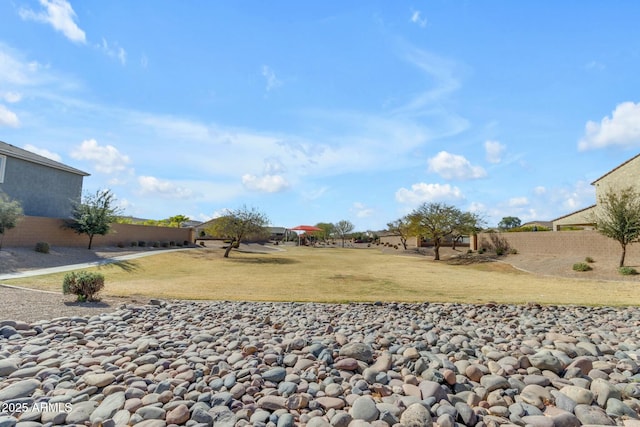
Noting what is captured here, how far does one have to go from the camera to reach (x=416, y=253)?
149ft

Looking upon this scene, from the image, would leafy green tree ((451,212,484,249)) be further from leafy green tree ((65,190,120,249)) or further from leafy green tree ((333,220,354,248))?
leafy green tree ((333,220,354,248))

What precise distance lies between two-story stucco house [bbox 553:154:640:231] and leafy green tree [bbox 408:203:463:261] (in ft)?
35.5

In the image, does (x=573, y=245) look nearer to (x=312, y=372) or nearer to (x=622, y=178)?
(x=622, y=178)

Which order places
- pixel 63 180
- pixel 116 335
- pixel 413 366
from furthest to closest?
pixel 63 180, pixel 116 335, pixel 413 366

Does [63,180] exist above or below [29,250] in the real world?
above

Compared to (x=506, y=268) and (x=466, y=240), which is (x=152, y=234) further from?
(x=466, y=240)

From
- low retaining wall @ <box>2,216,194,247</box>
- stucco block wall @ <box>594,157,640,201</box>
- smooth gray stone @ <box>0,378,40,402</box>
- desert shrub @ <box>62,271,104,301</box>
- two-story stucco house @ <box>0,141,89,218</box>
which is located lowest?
smooth gray stone @ <box>0,378,40,402</box>

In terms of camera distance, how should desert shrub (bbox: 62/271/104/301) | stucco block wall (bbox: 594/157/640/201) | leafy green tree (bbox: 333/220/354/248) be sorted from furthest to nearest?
leafy green tree (bbox: 333/220/354/248)
stucco block wall (bbox: 594/157/640/201)
desert shrub (bbox: 62/271/104/301)

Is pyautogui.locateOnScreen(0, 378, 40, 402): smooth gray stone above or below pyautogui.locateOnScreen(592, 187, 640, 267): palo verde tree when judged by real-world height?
below

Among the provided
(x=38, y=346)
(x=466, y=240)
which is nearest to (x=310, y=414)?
(x=38, y=346)

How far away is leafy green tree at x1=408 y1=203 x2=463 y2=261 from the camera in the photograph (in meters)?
34.2

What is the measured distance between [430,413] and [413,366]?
109 cm

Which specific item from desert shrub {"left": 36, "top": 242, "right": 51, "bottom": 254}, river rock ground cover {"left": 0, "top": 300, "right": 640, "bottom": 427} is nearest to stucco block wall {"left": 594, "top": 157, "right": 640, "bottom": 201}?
river rock ground cover {"left": 0, "top": 300, "right": 640, "bottom": 427}

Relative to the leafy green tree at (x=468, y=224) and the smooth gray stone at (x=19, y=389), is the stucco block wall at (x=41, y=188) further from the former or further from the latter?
the leafy green tree at (x=468, y=224)
